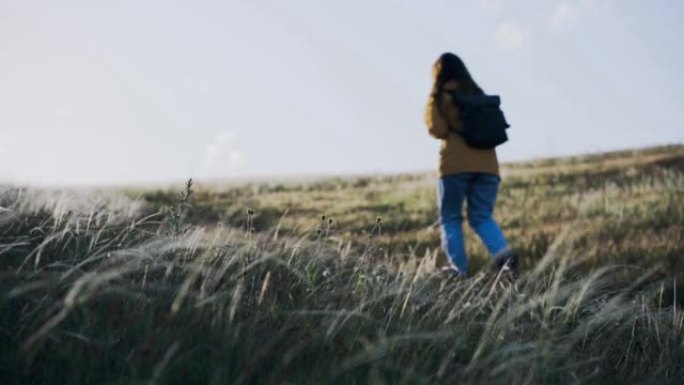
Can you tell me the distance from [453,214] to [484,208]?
0.95ft

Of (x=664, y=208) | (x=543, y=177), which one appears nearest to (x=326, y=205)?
(x=543, y=177)

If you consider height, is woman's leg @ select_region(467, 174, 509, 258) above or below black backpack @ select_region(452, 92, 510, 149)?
below

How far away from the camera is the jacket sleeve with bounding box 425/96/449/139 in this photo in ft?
23.3

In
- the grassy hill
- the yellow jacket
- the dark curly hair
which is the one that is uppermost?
the dark curly hair

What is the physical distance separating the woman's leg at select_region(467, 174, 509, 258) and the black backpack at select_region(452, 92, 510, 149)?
1.22ft

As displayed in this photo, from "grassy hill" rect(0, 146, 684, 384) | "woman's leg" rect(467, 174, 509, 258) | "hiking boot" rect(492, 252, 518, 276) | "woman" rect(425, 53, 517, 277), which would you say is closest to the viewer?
"grassy hill" rect(0, 146, 684, 384)

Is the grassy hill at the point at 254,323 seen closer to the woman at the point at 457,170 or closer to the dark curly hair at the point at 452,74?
the woman at the point at 457,170

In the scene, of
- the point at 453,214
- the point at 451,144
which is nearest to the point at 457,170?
the point at 451,144

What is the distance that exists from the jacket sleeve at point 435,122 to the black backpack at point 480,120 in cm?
15

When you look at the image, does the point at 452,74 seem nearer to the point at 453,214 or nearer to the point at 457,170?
the point at 457,170

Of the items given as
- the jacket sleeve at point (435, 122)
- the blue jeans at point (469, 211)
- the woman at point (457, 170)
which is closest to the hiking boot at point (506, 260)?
the woman at point (457, 170)

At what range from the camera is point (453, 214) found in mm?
7230

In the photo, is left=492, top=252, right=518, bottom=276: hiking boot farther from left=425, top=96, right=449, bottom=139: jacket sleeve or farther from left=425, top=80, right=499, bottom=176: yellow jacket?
left=425, top=96, right=449, bottom=139: jacket sleeve

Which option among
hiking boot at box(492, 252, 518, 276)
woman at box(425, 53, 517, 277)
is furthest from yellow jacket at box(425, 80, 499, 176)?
hiking boot at box(492, 252, 518, 276)
